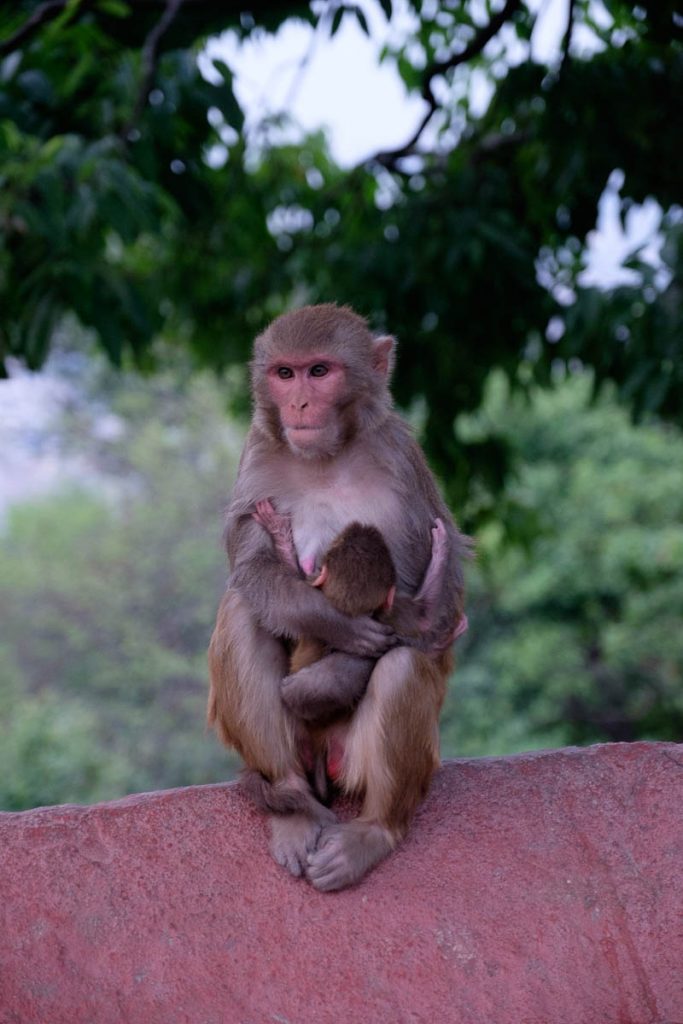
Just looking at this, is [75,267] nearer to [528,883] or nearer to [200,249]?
[200,249]

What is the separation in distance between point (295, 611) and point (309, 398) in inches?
21.9

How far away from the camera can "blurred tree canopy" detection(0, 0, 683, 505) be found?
4.80 m

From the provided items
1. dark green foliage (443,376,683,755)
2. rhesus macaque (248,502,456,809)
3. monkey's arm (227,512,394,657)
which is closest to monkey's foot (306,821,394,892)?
rhesus macaque (248,502,456,809)

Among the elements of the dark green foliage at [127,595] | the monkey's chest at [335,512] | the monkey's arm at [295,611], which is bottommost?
the dark green foliage at [127,595]

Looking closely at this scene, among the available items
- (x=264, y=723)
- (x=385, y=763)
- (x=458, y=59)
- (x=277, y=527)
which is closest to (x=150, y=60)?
(x=458, y=59)

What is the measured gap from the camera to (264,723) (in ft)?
10.7

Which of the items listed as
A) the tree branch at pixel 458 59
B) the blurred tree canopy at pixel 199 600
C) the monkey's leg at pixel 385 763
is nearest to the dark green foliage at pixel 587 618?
the blurred tree canopy at pixel 199 600

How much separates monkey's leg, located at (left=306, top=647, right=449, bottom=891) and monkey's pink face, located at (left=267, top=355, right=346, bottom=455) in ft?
1.95

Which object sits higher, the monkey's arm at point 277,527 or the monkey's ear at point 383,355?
the monkey's ear at point 383,355

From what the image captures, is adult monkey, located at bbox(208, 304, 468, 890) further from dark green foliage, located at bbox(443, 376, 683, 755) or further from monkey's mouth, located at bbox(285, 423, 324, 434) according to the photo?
dark green foliage, located at bbox(443, 376, 683, 755)

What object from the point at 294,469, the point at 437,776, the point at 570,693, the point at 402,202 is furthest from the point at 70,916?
the point at 570,693

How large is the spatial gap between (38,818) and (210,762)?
30.0 ft

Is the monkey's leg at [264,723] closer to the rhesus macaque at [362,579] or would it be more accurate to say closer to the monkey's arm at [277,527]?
the rhesus macaque at [362,579]

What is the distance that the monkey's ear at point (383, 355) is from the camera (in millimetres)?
3555
